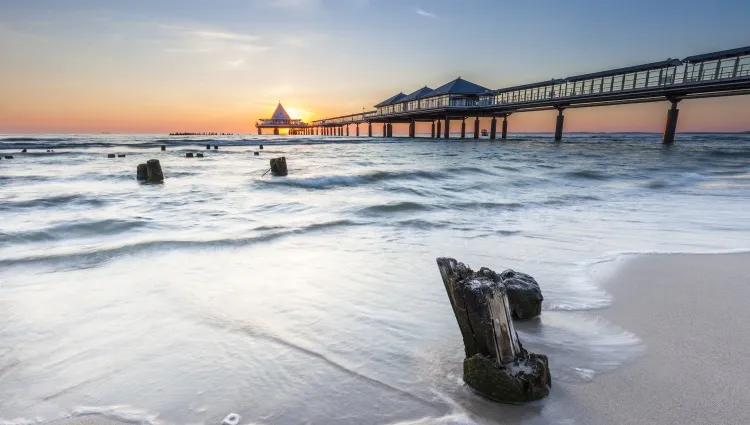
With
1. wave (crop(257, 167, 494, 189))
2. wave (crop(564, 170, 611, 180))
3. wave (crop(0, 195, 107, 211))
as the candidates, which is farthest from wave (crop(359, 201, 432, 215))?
wave (crop(564, 170, 611, 180))

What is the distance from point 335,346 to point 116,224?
5861 mm

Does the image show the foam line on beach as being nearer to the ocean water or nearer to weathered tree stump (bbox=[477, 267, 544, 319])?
the ocean water

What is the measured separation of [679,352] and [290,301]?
2.82m

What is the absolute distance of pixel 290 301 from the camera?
3348 millimetres

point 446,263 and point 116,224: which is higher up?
point 446,263

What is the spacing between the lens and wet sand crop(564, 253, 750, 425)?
187 cm

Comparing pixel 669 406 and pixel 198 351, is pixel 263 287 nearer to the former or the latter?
pixel 198 351

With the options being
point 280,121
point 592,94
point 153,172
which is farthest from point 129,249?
point 280,121

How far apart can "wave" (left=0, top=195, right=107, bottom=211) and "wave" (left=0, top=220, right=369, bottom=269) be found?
174 inches

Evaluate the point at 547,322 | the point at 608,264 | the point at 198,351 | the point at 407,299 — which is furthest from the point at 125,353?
the point at 608,264

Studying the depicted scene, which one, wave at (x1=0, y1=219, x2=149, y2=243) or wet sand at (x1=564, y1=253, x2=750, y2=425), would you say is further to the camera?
wave at (x1=0, y1=219, x2=149, y2=243)

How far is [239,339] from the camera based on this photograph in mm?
2674

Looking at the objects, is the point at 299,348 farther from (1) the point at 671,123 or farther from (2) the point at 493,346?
(1) the point at 671,123

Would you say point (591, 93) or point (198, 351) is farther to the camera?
point (591, 93)
